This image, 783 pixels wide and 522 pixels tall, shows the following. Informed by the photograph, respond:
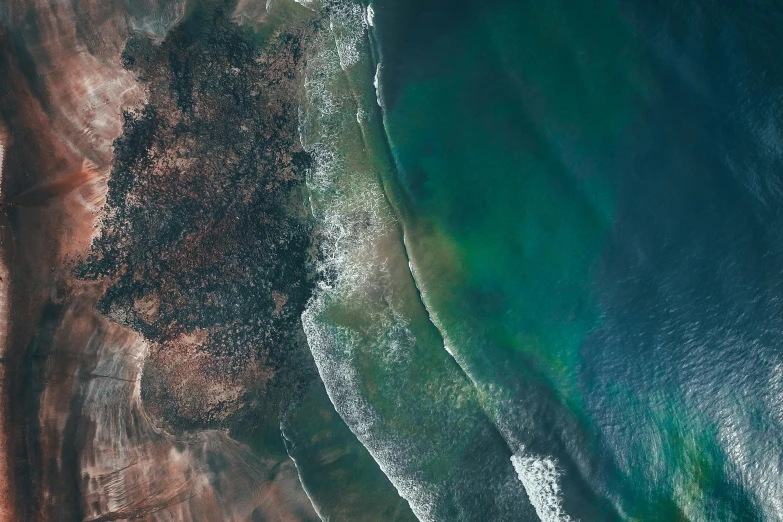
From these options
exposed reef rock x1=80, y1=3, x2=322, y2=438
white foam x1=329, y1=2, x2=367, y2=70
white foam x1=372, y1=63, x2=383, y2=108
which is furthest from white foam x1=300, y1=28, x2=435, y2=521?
white foam x1=372, y1=63, x2=383, y2=108

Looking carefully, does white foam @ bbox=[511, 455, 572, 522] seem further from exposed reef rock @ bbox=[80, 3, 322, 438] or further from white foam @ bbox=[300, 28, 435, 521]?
exposed reef rock @ bbox=[80, 3, 322, 438]

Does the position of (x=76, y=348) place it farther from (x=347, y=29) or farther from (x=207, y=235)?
(x=347, y=29)

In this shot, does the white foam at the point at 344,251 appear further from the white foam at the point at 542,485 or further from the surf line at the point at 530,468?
the white foam at the point at 542,485

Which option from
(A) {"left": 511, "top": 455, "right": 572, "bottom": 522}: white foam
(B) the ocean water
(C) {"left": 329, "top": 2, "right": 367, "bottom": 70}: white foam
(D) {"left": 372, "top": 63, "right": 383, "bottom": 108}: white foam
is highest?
(C) {"left": 329, "top": 2, "right": 367, "bottom": 70}: white foam

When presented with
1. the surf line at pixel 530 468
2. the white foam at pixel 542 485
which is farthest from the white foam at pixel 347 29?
the white foam at pixel 542 485

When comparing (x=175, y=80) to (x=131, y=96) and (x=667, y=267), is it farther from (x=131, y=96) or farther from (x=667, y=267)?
(x=667, y=267)

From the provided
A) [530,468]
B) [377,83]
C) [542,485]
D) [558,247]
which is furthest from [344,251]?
[542,485]

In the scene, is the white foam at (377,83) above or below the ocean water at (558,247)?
above
